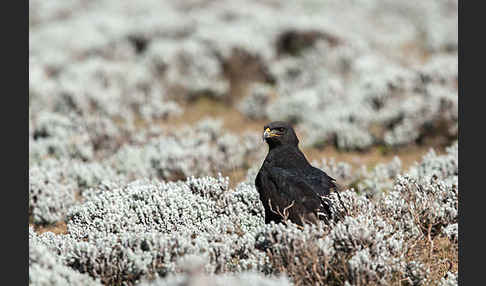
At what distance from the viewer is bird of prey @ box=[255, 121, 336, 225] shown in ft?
13.6

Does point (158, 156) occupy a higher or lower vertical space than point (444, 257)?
higher

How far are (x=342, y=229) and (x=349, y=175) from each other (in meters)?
3.44

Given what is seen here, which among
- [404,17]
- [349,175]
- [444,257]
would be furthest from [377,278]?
[404,17]

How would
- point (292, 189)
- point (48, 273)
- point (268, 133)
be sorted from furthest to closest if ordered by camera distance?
point (268, 133) < point (292, 189) < point (48, 273)

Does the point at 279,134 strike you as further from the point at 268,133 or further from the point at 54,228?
the point at 54,228

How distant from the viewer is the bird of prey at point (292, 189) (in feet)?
13.6

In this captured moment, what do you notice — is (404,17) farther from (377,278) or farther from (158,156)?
(377,278)

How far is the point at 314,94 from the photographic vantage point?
11312mm

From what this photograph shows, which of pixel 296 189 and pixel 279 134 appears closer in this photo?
pixel 296 189

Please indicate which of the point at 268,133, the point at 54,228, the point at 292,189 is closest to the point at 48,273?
the point at 292,189

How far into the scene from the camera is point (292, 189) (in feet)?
13.7

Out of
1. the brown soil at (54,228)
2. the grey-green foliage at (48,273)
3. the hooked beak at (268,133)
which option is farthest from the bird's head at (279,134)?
the brown soil at (54,228)

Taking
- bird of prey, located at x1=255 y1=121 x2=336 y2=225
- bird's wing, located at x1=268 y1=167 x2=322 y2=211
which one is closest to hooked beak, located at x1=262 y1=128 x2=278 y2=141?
bird of prey, located at x1=255 y1=121 x2=336 y2=225

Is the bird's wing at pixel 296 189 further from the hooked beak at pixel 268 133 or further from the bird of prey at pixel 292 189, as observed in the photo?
the hooked beak at pixel 268 133
